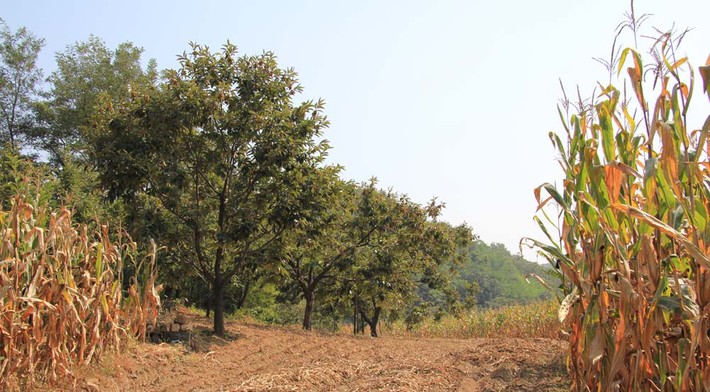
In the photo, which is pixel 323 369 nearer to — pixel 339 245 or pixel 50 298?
pixel 50 298

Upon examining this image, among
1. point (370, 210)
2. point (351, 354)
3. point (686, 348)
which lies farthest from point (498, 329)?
point (686, 348)

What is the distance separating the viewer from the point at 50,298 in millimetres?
5086

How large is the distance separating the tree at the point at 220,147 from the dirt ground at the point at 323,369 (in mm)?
1841

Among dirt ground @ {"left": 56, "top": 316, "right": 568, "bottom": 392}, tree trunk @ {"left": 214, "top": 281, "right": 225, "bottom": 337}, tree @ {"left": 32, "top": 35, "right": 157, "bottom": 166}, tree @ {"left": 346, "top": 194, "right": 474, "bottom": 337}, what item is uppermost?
tree @ {"left": 32, "top": 35, "right": 157, "bottom": 166}

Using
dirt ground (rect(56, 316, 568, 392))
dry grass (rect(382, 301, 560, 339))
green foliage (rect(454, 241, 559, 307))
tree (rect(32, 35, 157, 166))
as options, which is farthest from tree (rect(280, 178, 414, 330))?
green foliage (rect(454, 241, 559, 307))

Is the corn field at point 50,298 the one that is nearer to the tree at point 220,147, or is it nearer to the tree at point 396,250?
the tree at point 220,147

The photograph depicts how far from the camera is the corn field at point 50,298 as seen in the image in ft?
15.5

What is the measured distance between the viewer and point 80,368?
559 cm

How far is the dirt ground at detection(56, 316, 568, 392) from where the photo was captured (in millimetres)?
5609

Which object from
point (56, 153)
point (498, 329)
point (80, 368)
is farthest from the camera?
point (56, 153)

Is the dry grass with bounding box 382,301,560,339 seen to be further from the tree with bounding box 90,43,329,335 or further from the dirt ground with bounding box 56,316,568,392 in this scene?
the tree with bounding box 90,43,329,335

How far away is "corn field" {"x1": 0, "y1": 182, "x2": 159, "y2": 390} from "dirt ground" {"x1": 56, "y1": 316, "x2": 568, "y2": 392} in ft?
1.35

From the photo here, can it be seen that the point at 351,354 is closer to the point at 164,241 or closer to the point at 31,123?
the point at 164,241

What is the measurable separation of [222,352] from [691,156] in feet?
23.3
